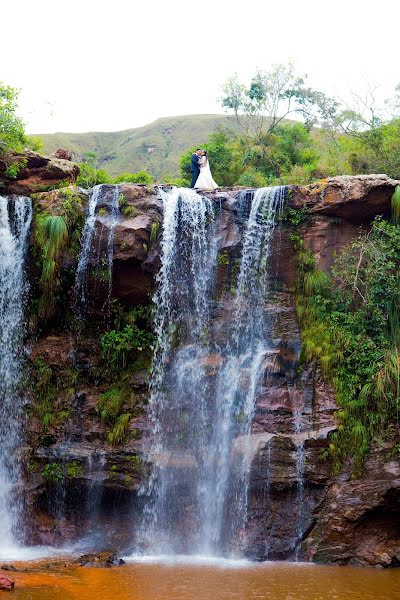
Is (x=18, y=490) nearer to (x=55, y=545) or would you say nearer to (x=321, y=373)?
(x=55, y=545)

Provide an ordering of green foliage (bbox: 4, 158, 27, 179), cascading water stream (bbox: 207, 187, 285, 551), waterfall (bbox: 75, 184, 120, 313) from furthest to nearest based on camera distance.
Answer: green foliage (bbox: 4, 158, 27, 179) → waterfall (bbox: 75, 184, 120, 313) → cascading water stream (bbox: 207, 187, 285, 551)

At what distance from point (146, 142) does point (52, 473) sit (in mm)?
50295

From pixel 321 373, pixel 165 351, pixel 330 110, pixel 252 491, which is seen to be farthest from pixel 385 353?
pixel 330 110

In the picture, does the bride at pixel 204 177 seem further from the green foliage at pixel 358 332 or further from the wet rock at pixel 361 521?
the wet rock at pixel 361 521

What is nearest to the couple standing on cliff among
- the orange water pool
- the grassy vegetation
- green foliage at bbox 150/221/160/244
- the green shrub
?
green foliage at bbox 150/221/160/244

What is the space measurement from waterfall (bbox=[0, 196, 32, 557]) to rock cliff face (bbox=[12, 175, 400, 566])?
35 centimetres

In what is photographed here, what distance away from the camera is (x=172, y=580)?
9.59 meters

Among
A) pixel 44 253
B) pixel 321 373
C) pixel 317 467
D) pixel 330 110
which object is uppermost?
pixel 330 110

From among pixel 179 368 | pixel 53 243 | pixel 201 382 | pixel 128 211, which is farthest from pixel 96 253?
pixel 201 382

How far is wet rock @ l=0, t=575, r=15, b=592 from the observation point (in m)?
8.37

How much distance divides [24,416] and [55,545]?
3.02m

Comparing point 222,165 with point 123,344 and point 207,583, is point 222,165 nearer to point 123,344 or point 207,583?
point 123,344

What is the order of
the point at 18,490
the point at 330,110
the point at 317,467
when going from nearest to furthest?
1. the point at 317,467
2. the point at 18,490
3. the point at 330,110

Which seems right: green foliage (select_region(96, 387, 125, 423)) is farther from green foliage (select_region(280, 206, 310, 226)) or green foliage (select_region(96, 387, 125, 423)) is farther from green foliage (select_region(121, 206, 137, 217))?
green foliage (select_region(280, 206, 310, 226))
